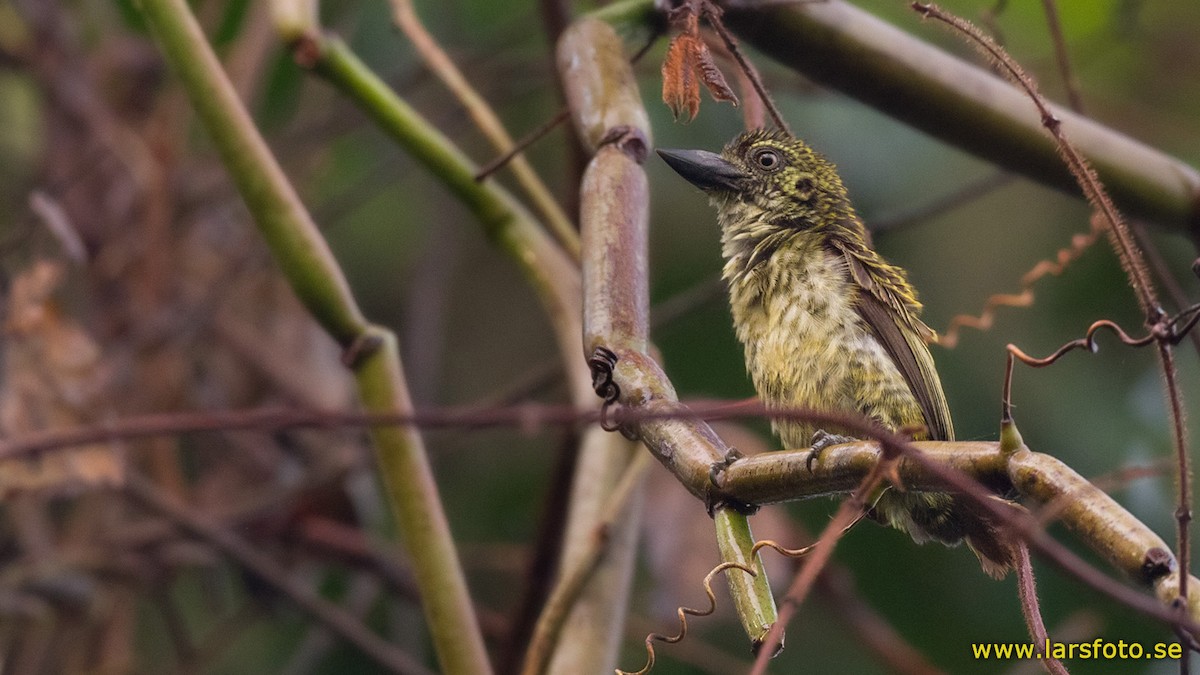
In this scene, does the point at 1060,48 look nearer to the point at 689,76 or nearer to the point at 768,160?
the point at 768,160

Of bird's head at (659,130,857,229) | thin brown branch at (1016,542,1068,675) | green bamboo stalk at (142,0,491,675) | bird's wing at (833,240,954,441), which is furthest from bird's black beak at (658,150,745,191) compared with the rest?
thin brown branch at (1016,542,1068,675)

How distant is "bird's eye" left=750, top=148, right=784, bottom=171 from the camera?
2232 millimetres

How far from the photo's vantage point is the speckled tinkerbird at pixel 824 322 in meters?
1.88

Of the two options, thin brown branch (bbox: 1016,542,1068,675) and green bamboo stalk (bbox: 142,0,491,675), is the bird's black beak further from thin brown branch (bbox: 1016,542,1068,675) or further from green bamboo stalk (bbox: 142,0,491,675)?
thin brown branch (bbox: 1016,542,1068,675)

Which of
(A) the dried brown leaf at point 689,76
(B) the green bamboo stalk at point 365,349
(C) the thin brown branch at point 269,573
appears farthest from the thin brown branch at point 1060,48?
(C) the thin brown branch at point 269,573

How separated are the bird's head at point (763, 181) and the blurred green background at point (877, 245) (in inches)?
42.8

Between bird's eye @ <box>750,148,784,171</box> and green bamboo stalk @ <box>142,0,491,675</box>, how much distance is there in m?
0.81

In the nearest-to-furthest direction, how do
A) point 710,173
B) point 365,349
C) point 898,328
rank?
point 365,349
point 898,328
point 710,173

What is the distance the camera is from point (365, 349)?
5.68ft

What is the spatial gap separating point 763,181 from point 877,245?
57.9 inches

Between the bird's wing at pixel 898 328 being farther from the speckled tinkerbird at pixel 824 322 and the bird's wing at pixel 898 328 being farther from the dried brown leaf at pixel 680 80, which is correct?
the dried brown leaf at pixel 680 80

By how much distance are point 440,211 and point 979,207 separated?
1776mm

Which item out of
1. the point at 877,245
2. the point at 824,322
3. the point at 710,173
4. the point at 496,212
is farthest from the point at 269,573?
the point at 877,245

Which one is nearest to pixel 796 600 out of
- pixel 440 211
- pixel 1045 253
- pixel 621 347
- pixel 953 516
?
pixel 621 347
